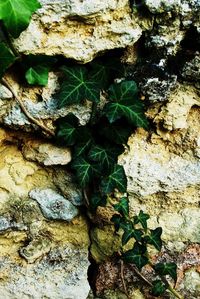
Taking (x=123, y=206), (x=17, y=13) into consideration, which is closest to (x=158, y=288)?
(x=123, y=206)

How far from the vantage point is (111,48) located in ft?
4.63

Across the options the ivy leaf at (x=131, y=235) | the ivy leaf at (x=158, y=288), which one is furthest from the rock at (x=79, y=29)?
the ivy leaf at (x=158, y=288)

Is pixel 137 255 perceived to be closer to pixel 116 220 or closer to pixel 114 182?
pixel 116 220

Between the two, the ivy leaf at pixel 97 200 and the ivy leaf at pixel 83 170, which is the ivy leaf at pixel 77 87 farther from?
the ivy leaf at pixel 97 200

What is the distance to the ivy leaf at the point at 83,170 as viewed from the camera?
149 centimetres

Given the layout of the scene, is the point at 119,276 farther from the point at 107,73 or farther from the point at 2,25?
the point at 2,25

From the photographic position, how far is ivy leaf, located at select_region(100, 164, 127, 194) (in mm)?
1506

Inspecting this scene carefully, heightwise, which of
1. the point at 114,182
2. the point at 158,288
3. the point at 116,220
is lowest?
the point at 158,288

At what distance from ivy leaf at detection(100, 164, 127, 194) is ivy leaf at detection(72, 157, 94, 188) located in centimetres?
6

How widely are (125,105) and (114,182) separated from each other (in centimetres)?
26

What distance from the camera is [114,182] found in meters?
1.51

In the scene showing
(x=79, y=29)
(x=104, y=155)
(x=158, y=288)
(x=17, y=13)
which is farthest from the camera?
(x=158, y=288)

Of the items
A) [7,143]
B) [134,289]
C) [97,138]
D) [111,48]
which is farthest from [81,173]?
[134,289]

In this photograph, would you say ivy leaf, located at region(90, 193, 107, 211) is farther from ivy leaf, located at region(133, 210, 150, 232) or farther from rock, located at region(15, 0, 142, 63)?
rock, located at region(15, 0, 142, 63)
